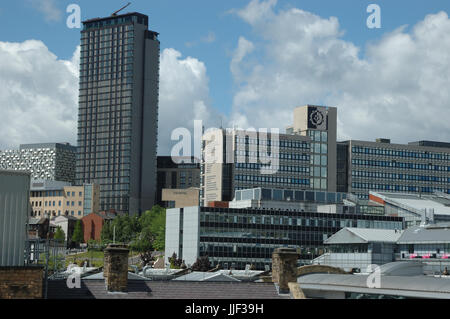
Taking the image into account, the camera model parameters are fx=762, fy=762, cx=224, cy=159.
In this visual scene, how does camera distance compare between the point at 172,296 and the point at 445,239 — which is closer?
the point at 172,296

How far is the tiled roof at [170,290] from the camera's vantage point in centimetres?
3922

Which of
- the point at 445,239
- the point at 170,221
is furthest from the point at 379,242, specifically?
the point at 170,221

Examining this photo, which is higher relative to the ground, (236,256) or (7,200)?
(7,200)

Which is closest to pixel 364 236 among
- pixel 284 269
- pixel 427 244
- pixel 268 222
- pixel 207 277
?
pixel 427 244

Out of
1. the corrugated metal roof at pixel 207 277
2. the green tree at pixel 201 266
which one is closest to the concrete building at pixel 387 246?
the green tree at pixel 201 266

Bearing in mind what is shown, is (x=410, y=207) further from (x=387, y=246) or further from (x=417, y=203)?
(x=387, y=246)

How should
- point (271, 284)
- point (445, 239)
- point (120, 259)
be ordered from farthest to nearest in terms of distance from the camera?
point (445, 239) < point (271, 284) < point (120, 259)

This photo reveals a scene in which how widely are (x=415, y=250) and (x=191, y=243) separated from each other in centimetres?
5210

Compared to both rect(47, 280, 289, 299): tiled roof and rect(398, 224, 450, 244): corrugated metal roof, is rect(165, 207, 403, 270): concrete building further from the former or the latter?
rect(47, 280, 289, 299): tiled roof

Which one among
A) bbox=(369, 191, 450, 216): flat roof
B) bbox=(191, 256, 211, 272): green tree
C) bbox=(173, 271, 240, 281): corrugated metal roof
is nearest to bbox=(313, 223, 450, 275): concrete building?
bbox=(191, 256, 211, 272): green tree
